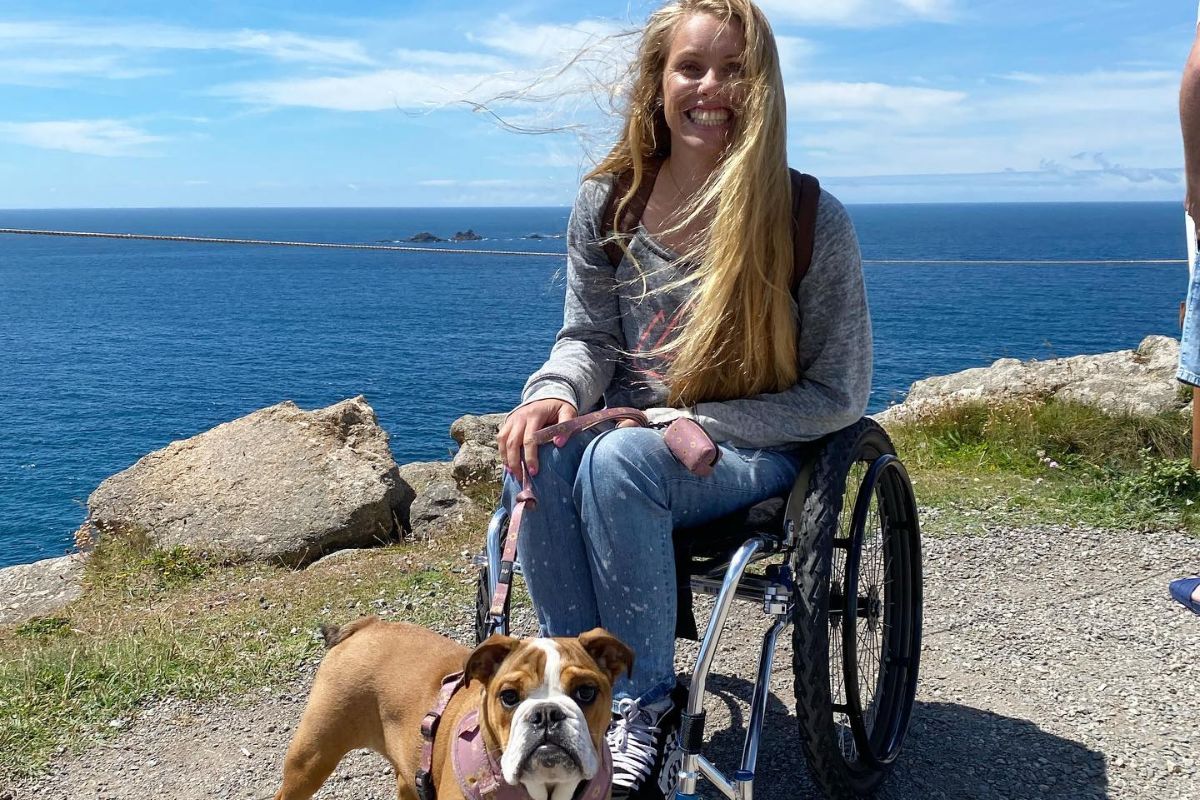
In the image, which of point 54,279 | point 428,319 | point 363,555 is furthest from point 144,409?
point 54,279

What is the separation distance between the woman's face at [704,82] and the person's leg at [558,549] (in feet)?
3.08

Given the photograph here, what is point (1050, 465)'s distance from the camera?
606cm

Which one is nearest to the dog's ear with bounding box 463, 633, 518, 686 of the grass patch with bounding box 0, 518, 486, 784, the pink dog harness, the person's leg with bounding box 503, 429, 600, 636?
the pink dog harness

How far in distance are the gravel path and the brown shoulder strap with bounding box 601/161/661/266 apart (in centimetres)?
156

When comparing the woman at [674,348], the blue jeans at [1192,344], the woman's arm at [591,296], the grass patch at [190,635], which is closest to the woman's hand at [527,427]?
the woman at [674,348]

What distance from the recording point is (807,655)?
8.20 ft

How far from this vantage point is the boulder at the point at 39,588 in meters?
6.91

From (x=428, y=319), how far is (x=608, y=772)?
5234 cm

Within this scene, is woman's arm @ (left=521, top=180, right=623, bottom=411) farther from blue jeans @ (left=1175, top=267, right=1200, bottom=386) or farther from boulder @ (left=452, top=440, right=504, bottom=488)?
boulder @ (left=452, top=440, right=504, bottom=488)

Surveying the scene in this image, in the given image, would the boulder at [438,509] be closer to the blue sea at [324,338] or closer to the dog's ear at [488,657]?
the blue sea at [324,338]

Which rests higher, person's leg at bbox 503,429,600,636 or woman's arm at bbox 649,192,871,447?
woman's arm at bbox 649,192,871,447

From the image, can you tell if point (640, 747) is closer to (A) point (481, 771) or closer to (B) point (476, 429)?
(A) point (481, 771)

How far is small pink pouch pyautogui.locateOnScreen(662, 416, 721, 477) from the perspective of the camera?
2.51m

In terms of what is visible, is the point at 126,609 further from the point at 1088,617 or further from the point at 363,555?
the point at 1088,617
